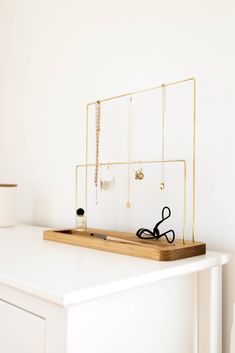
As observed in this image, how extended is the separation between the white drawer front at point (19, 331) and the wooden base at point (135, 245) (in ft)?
0.89

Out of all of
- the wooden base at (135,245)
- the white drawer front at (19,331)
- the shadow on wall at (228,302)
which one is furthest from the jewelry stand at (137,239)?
the white drawer front at (19,331)

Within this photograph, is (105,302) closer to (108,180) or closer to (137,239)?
(137,239)

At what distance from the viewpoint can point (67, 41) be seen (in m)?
1.38

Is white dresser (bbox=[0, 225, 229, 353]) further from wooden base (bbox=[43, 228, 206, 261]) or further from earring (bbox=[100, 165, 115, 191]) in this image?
earring (bbox=[100, 165, 115, 191])

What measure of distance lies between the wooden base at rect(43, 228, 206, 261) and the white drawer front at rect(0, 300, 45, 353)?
27cm

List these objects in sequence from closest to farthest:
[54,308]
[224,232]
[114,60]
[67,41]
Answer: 1. [54,308]
2. [224,232]
3. [114,60]
4. [67,41]

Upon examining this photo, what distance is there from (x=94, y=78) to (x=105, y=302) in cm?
83

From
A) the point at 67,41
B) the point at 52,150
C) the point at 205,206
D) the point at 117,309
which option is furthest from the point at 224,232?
the point at 67,41

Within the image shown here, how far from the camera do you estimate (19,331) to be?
0.66 m

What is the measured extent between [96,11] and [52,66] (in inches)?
11.3

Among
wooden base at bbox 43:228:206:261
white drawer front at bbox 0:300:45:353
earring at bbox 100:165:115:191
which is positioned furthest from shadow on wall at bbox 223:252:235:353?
A: white drawer front at bbox 0:300:45:353

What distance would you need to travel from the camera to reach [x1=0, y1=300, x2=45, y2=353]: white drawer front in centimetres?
62

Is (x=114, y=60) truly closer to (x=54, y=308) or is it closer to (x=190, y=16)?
(x=190, y=16)

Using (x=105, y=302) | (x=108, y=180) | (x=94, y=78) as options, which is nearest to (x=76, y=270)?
(x=105, y=302)
